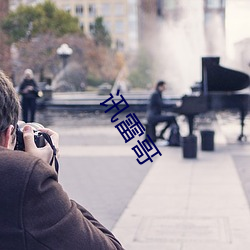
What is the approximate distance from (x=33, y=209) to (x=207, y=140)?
37.1 ft

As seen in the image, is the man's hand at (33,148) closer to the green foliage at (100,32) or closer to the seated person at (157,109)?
the seated person at (157,109)

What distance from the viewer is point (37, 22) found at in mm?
47031

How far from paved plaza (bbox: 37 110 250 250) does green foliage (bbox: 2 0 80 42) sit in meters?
30.4

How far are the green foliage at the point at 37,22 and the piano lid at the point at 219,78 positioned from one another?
30.3 metres

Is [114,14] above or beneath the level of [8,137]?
above

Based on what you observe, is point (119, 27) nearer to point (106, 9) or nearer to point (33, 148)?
point (106, 9)

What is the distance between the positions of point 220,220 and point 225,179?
8.76 feet

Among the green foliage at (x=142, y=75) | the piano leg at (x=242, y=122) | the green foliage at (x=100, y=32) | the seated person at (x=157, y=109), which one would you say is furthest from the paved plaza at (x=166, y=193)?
the green foliage at (x=100, y=32)

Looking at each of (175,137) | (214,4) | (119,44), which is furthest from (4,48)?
(119,44)

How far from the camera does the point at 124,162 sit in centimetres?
1128

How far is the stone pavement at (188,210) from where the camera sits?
232 inches

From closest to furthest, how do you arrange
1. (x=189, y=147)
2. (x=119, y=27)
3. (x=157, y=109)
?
(x=189, y=147)
(x=157, y=109)
(x=119, y=27)

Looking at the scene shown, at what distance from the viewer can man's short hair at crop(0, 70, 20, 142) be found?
5.83 feet

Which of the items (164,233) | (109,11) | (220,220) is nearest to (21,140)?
(164,233)
